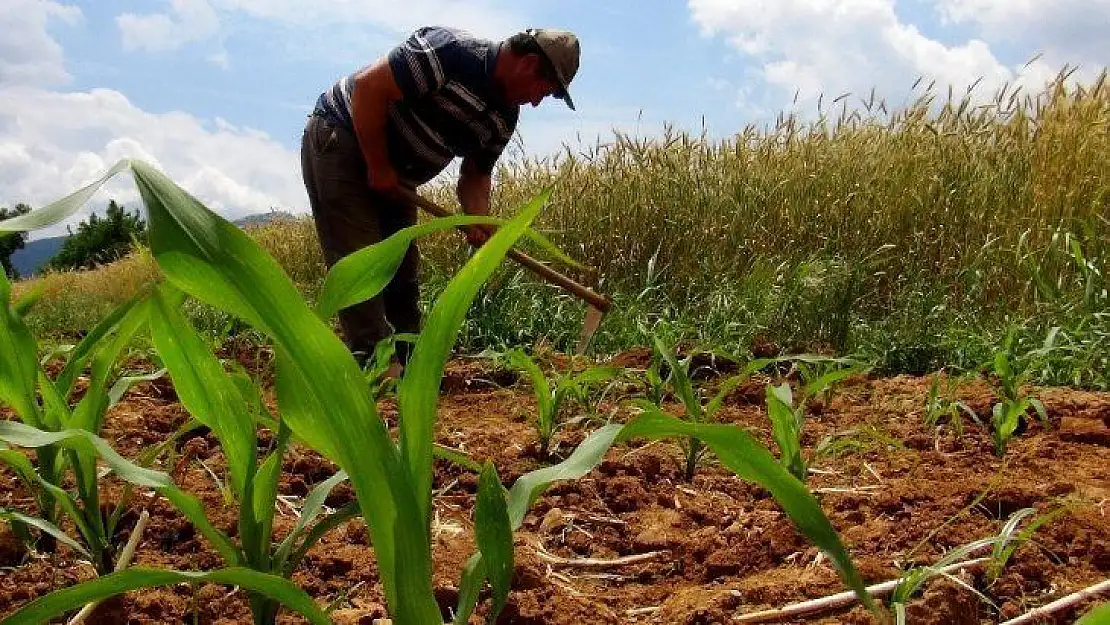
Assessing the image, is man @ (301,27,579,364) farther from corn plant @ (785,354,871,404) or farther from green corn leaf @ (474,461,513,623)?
green corn leaf @ (474,461,513,623)

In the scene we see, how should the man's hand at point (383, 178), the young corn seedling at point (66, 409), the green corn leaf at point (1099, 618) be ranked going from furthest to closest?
1. the man's hand at point (383, 178)
2. the young corn seedling at point (66, 409)
3. the green corn leaf at point (1099, 618)

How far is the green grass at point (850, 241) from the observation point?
12.6ft

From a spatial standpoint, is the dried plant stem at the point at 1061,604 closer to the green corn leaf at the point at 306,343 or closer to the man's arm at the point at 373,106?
the green corn leaf at the point at 306,343

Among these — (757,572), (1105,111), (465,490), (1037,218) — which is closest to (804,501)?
(757,572)

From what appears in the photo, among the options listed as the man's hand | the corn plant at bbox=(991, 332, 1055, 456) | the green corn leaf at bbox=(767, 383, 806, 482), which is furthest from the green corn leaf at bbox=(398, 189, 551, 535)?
the man's hand

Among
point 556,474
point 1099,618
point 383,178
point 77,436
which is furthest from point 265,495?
point 383,178

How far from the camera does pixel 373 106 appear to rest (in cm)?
345

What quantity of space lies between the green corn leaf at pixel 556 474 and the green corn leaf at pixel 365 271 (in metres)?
0.26

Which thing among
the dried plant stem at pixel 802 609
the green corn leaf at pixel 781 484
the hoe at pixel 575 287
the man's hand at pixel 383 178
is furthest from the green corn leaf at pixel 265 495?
the man's hand at pixel 383 178

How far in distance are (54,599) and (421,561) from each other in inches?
12.0

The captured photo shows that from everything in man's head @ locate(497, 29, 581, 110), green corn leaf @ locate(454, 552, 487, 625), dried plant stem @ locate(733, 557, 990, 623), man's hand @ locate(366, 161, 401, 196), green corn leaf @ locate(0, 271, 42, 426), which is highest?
man's head @ locate(497, 29, 581, 110)

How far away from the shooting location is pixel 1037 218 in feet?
15.1

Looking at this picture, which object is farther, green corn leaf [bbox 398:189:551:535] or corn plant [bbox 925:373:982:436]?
corn plant [bbox 925:373:982:436]

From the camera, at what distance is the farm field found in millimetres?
820
